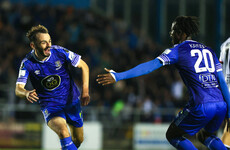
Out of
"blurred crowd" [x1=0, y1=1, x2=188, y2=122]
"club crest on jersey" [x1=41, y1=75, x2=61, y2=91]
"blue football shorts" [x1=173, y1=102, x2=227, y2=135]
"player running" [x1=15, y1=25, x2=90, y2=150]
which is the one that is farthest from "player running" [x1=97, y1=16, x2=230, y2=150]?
"blurred crowd" [x1=0, y1=1, x2=188, y2=122]

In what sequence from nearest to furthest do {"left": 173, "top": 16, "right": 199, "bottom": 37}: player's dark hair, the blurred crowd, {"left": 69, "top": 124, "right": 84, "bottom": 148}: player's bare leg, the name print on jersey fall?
the name print on jersey
{"left": 173, "top": 16, "right": 199, "bottom": 37}: player's dark hair
{"left": 69, "top": 124, "right": 84, "bottom": 148}: player's bare leg
the blurred crowd

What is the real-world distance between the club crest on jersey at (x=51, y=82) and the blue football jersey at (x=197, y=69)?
1.82 m

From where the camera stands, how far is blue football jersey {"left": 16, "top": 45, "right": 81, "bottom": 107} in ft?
21.1

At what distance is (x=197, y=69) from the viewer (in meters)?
5.36

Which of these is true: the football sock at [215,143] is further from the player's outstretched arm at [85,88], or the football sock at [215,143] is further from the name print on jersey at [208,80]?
the player's outstretched arm at [85,88]

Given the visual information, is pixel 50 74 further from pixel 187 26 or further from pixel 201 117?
pixel 201 117

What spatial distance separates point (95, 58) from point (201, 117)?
9.73m

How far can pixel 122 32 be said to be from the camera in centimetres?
1789

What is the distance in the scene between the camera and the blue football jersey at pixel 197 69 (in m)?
5.36

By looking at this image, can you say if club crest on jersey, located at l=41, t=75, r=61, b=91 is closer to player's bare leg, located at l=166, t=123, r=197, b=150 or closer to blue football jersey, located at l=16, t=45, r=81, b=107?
blue football jersey, located at l=16, t=45, r=81, b=107

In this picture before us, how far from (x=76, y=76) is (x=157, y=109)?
262 cm

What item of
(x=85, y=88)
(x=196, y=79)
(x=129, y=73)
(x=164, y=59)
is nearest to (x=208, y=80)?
(x=196, y=79)

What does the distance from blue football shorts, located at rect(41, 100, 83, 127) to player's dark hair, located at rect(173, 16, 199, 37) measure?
2.00 meters

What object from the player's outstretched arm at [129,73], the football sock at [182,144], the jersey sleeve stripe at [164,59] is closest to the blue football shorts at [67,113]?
the player's outstretched arm at [129,73]
